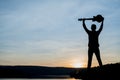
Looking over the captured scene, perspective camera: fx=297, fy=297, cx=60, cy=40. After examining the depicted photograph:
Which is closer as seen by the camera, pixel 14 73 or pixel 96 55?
pixel 96 55

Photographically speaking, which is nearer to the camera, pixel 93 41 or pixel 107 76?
pixel 107 76

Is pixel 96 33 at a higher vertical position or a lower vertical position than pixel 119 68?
higher

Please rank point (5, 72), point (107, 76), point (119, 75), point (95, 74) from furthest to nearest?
point (5, 72)
point (95, 74)
point (107, 76)
point (119, 75)

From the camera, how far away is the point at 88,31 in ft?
49.7

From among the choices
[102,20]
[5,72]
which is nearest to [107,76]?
[102,20]

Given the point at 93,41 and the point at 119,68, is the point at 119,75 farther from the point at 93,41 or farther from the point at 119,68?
the point at 93,41

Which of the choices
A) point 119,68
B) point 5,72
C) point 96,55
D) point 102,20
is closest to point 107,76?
point 119,68

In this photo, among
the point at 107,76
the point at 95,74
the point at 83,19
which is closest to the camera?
the point at 107,76

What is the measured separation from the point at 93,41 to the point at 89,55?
29.1 inches

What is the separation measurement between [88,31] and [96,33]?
0.42 meters

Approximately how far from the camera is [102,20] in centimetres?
1528

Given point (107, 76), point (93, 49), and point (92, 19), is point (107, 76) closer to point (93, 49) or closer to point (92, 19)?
point (93, 49)

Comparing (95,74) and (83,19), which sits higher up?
(83,19)

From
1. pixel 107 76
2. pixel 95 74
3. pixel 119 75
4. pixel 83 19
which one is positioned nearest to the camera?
pixel 119 75
